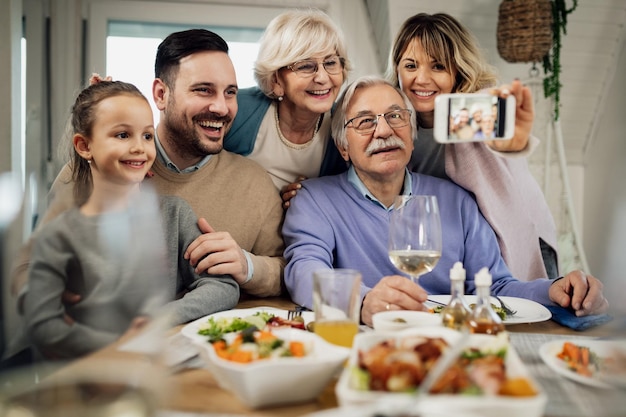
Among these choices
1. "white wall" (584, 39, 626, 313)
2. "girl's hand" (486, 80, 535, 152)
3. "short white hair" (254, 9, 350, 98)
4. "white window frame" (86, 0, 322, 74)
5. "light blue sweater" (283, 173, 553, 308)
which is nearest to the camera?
"girl's hand" (486, 80, 535, 152)

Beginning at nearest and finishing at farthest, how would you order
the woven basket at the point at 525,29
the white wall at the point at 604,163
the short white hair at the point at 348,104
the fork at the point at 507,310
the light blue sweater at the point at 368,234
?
the fork at the point at 507,310 → the light blue sweater at the point at 368,234 → the short white hair at the point at 348,104 → the woven basket at the point at 525,29 → the white wall at the point at 604,163

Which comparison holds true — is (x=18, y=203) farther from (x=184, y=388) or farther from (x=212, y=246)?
(x=212, y=246)

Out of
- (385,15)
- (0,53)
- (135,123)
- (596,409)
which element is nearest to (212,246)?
(135,123)

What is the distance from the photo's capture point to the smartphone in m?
1.25

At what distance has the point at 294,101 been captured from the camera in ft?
6.52

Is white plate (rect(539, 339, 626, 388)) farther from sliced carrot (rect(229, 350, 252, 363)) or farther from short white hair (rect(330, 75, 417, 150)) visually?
short white hair (rect(330, 75, 417, 150))

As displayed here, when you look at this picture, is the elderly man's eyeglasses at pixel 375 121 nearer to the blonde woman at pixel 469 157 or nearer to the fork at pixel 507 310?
the blonde woman at pixel 469 157

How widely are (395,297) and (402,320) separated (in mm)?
129

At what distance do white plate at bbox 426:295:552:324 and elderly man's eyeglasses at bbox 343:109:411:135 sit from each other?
1.83 feet

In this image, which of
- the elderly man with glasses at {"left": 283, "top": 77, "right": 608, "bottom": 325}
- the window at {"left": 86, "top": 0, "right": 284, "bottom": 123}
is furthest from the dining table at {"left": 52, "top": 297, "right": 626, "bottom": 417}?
the window at {"left": 86, "top": 0, "right": 284, "bottom": 123}

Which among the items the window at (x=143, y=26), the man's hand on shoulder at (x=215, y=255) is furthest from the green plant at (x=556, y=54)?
the man's hand on shoulder at (x=215, y=255)

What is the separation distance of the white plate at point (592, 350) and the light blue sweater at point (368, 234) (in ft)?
2.15

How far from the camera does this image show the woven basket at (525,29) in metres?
3.01

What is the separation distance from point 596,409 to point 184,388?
538 millimetres
